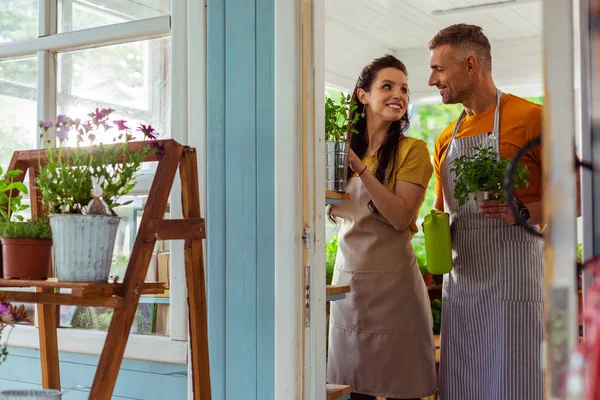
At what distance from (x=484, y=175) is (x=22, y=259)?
1.54 metres

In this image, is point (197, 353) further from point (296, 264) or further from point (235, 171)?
point (235, 171)

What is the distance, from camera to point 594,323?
37.8 inches

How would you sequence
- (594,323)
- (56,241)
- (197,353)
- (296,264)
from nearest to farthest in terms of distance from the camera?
(594,323), (56,241), (197,353), (296,264)

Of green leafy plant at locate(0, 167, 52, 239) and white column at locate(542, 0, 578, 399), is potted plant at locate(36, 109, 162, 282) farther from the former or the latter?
white column at locate(542, 0, 578, 399)

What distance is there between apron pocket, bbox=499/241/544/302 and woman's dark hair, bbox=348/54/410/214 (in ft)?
1.63

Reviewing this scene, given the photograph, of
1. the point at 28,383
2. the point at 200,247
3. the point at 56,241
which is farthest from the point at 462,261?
the point at 28,383

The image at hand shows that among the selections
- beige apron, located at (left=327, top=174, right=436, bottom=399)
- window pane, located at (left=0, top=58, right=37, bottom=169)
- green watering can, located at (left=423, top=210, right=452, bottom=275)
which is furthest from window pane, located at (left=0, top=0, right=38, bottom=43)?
green watering can, located at (left=423, top=210, right=452, bottom=275)

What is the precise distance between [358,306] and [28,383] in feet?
4.26

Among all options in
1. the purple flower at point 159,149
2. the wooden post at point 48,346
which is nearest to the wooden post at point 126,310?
the purple flower at point 159,149

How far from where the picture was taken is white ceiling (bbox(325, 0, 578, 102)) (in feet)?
18.1

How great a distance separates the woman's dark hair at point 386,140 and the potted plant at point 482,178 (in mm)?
238

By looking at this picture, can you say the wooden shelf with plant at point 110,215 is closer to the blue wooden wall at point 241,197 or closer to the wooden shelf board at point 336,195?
the blue wooden wall at point 241,197

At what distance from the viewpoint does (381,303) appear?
8.82 ft

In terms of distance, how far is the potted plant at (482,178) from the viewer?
259cm
